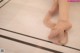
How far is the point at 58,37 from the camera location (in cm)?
85

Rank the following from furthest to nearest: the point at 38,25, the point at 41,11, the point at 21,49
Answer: the point at 41,11 → the point at 38,25 → the point at 21,49

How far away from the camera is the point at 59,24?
2.89 feet

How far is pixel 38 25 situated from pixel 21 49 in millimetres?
203

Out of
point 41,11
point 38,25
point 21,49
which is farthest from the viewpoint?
point 41,11

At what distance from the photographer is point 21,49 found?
81 cm

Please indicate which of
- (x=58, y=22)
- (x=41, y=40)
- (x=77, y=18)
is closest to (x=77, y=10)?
(x=77, y=18)

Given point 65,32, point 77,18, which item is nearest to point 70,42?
point 65,32

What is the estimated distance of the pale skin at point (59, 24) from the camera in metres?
0.84

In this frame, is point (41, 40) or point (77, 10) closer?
point (41, 40)

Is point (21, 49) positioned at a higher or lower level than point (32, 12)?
lower

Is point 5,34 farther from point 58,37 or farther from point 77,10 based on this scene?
point 77,10

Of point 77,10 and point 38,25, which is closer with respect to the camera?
point 38,25

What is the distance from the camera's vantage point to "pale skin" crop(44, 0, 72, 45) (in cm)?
84

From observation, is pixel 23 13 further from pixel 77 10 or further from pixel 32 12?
pixel 77 10
